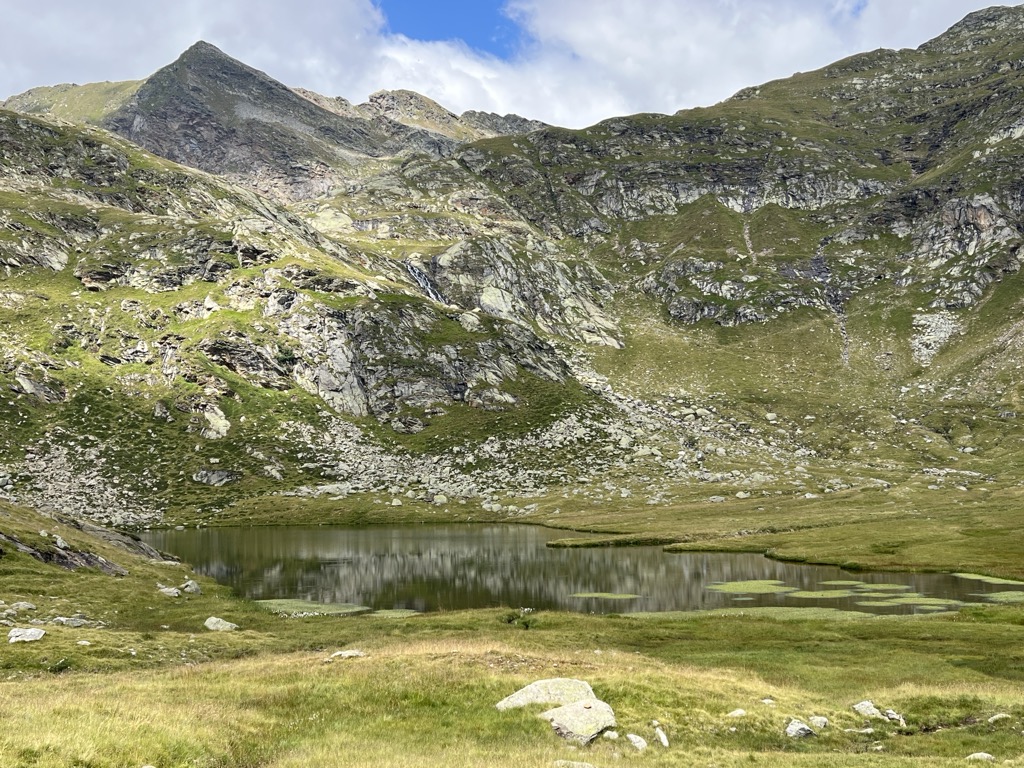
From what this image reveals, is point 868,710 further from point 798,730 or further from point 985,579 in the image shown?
point 985,579

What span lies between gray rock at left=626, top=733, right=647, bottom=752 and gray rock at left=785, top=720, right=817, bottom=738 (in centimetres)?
636

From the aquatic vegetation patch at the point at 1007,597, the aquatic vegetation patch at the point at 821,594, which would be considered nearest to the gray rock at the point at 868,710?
the aquatic vegetation patch at the point at 821,594

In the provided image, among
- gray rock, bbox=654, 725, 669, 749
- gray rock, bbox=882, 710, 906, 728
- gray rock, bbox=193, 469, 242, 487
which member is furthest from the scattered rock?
gray rock, bbox=193, 469, 242, 487

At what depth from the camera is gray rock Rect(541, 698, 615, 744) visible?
21812mm

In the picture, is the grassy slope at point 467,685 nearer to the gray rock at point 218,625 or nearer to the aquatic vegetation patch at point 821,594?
the gray rock at point 218,625

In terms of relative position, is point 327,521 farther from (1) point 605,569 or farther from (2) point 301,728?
(2) point 301,728

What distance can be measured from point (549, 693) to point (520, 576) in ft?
174

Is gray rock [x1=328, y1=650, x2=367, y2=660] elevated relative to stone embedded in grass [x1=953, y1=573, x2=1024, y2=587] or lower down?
elevated

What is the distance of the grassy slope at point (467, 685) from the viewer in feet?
60.5

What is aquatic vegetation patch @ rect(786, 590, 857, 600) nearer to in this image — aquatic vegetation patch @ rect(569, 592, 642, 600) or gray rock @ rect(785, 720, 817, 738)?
aquatic vegetation patch @ rect(569, 592, 642, 600)

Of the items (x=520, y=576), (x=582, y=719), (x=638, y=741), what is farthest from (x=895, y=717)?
(x=520, y=576)

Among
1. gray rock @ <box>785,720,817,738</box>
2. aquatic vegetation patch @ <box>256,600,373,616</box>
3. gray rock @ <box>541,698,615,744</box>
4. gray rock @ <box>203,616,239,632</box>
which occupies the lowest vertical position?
aquatic vegetation patch @ <box>256,600,373,616</box>

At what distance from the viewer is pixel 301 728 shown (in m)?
22.0

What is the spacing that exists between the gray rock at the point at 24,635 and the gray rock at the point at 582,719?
30.3 meters
